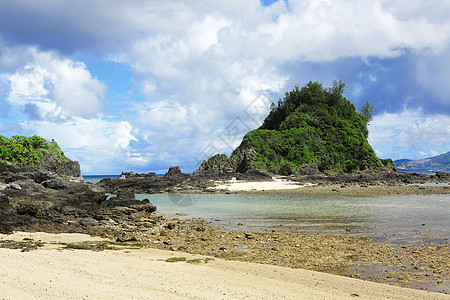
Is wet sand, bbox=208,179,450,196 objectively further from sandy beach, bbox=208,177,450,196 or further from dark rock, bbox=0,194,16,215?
dark rock, bbox=0,194,16,215

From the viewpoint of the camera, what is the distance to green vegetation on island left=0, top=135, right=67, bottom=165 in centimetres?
4444

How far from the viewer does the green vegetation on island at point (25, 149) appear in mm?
44438

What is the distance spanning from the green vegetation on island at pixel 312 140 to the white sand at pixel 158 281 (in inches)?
2357

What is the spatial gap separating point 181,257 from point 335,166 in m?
75.0

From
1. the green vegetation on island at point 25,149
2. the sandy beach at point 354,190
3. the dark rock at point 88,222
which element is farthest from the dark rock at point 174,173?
the dark rock at point 88,222

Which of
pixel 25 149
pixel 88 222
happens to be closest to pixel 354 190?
pixel 88 222

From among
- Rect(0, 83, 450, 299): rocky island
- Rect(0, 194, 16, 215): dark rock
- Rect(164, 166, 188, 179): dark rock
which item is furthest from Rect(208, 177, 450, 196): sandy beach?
Rect(0, 194, 16, 215): dark rock

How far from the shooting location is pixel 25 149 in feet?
151

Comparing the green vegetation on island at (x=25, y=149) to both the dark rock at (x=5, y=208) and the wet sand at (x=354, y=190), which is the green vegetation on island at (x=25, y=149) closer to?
the wet sand at (x=354, y=190)

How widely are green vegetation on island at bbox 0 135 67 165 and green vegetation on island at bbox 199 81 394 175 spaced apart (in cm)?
3504

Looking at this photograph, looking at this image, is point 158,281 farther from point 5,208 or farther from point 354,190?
point 354,190

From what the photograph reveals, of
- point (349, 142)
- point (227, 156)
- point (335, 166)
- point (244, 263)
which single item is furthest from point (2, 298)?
point (349, 142)

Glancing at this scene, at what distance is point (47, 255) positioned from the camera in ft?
29.0

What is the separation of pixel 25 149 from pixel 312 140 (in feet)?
201
